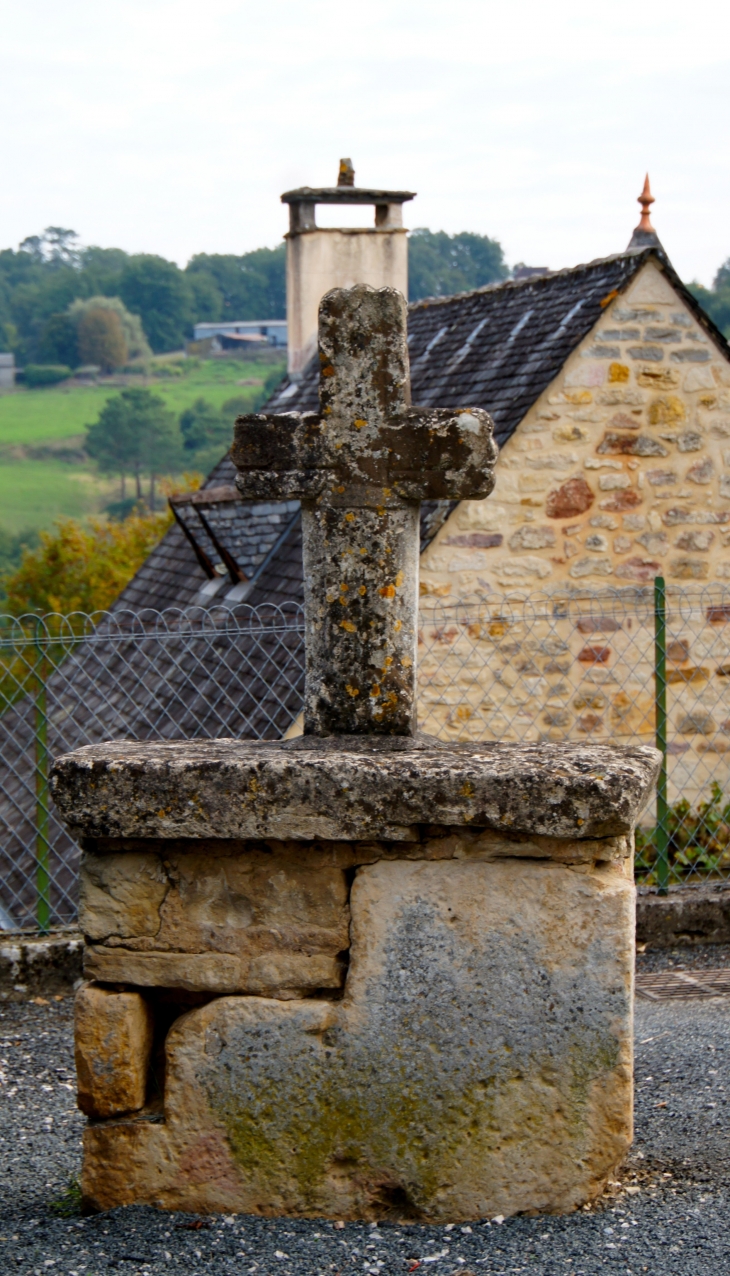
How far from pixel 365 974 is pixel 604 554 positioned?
523 cm

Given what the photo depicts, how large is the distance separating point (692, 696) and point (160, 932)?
18.3ft

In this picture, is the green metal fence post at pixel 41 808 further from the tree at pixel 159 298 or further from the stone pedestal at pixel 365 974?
the tree at pixel 159 298

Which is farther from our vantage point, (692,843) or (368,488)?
(692,843)

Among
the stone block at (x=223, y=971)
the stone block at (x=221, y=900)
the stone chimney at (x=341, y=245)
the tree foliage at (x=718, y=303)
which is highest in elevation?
the tree foliage at (x=718, y=303)

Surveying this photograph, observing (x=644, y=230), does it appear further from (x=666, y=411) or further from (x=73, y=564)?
(x=73, y=564)

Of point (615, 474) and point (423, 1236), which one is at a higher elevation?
point (615, 474)

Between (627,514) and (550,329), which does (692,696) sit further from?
(550,329)

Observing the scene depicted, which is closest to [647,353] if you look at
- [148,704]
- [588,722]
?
[588,722]

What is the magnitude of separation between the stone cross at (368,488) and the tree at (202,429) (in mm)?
55297

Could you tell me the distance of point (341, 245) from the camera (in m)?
10.5

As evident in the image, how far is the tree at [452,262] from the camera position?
190ft

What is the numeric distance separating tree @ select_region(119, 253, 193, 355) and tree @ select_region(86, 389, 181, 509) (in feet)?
44.8

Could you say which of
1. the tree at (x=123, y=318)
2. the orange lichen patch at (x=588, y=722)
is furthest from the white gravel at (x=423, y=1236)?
the tree at (x=123, y=318)

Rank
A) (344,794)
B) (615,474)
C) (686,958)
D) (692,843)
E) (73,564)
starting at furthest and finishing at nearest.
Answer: (73,564)
(615,474)
(692,843)
(686,958)
(344,794)
